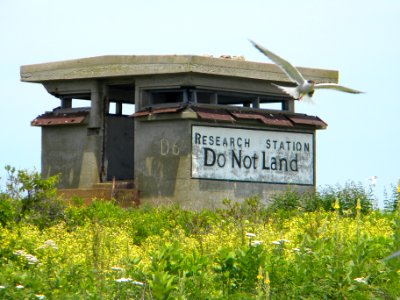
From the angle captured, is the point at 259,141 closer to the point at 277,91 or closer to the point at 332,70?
the point at 277,91

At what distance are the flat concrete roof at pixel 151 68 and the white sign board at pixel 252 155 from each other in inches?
59.0

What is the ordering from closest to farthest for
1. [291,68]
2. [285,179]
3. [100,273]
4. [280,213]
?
[100,273]
[291,68]
[280,213]
[285,179]

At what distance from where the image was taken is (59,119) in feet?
95.2

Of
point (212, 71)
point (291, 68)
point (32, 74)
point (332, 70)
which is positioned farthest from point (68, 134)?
point (291, 68)

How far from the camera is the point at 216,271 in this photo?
11328mm

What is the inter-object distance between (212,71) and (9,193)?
306 inches

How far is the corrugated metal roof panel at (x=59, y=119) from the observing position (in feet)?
93.6

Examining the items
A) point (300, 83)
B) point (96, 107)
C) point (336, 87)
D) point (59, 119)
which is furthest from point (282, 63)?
point (59, 119)

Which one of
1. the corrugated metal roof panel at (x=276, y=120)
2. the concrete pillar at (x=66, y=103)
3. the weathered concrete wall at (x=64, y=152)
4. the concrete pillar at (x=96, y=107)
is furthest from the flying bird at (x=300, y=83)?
the concrete pillar at (x=66, y=103)

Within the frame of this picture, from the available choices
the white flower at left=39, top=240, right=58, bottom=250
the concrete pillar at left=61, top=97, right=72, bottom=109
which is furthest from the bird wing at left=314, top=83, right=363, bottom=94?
the concrete pillar at left=61, top=97, right=72, bottom=109

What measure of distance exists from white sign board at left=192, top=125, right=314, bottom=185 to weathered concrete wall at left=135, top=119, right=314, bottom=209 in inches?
7.9

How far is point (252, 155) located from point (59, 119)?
565 cm

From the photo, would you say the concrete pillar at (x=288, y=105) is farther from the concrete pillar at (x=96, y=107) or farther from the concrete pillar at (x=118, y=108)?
the concrete pillar at (x=96, y=107)

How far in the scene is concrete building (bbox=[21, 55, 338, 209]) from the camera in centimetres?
2620
